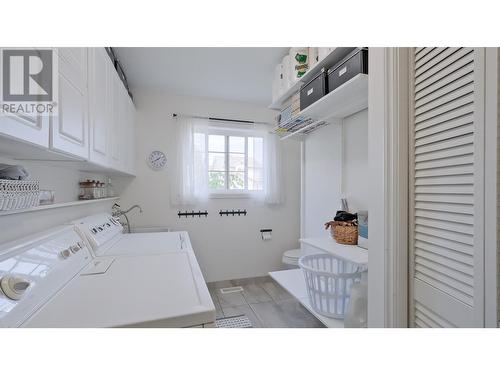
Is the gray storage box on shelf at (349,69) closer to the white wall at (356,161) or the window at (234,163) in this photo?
the white wall at (356,161)

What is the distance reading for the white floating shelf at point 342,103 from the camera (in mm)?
1125

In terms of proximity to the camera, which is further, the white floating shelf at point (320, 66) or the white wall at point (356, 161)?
the white wall at point (356, 161)

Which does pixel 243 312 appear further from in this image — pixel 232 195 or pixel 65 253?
pixel 65 253

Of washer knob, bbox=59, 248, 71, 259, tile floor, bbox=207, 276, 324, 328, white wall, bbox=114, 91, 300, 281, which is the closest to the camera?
washer knob, bbox=59, 248, 71, 259

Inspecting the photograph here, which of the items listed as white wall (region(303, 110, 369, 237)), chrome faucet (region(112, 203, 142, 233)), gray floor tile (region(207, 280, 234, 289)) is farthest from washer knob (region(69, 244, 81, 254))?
gray floor tile (region(207, 280, 234, 289))

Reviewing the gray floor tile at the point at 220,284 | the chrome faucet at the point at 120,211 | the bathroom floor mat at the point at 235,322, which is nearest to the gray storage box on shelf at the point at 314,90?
the bathroom floor mat at the point at 235,322

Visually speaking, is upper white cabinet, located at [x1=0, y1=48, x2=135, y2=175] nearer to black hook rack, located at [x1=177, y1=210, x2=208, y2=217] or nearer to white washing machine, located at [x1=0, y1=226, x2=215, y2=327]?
white washing machine, located at [x1=0, y1=226, x2=215, y2=327]

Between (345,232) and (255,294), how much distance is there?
1634 mm

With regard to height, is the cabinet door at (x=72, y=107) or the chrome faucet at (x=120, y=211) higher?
the cabinet door at (x=72, y=107)

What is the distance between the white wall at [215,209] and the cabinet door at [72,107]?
1569mm

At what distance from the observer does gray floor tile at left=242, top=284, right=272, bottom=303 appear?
241cm

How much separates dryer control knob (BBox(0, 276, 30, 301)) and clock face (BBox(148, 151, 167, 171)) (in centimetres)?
204

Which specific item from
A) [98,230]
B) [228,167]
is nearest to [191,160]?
[228,167]
